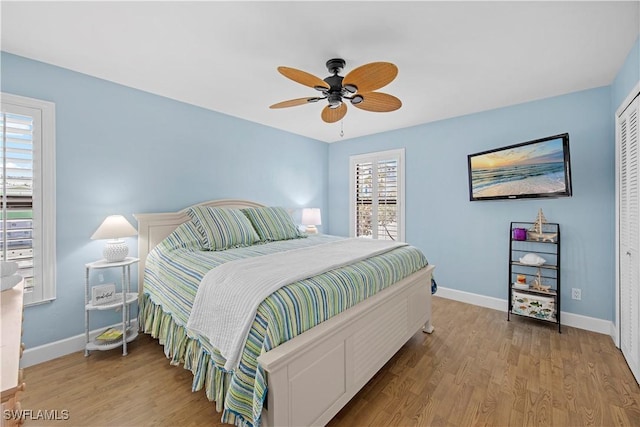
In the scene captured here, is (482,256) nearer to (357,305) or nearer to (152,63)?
(357,305)

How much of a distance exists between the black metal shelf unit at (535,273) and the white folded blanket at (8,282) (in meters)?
4.17

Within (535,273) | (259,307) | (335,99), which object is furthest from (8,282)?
(535,273)

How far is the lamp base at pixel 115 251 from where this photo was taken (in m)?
2.44

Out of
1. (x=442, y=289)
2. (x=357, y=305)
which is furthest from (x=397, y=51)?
(x=442, y=289)

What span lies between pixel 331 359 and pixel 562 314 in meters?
2.96

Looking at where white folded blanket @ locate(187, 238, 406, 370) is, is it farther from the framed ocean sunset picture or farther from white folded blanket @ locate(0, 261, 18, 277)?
the framed ocean sunset picture

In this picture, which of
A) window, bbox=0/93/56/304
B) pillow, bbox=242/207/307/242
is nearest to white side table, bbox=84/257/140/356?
window, bbox=0/93/56/304

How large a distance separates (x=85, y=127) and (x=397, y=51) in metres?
2.81

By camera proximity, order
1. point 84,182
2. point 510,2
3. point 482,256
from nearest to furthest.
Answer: point 510,2, point 84,182, point 482,256

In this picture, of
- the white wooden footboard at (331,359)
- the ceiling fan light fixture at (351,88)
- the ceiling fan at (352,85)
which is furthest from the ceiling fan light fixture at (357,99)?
the white wooden footboard at (331,359)

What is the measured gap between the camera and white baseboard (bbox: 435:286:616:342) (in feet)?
9.03

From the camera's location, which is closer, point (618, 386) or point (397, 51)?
point (618, 386)

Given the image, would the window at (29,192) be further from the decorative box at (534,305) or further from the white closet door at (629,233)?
the white closet door at (629,233)

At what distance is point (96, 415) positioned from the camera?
1717 millimetres
